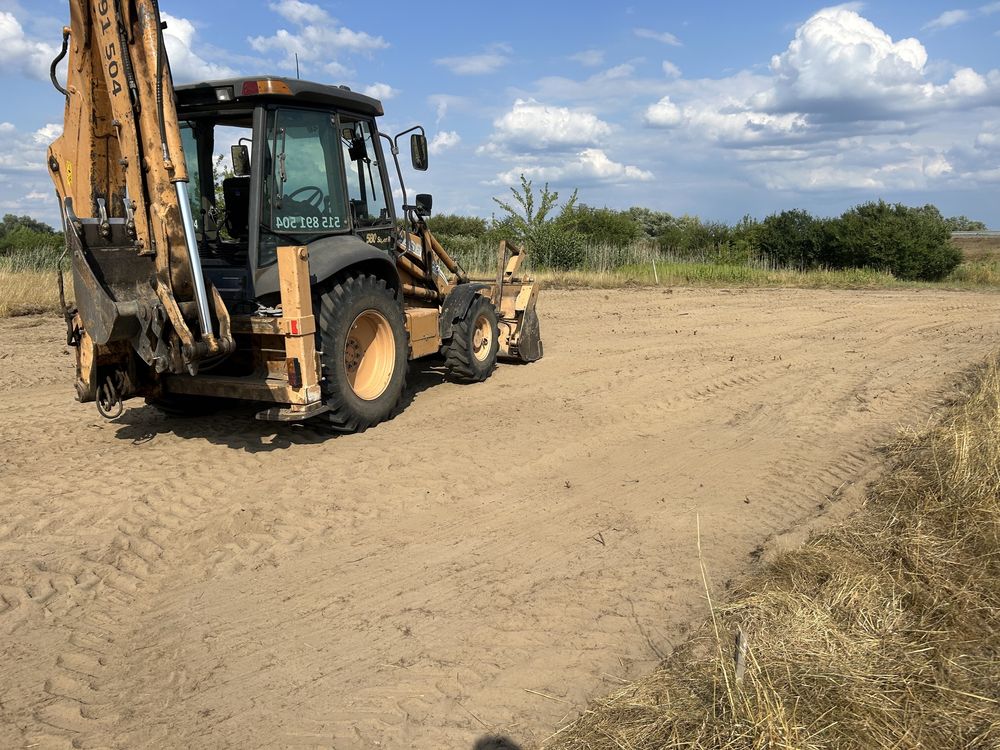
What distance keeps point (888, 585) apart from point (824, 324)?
402 inches

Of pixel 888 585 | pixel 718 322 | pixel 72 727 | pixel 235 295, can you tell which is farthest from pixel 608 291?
pixel 72 727

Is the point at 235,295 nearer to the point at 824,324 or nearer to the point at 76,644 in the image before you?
the point at 76,644

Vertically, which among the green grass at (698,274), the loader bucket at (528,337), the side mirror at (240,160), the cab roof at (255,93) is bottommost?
the loader bucket at (528,337)

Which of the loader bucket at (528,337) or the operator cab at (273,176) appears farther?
the loader bucket at (528,337)

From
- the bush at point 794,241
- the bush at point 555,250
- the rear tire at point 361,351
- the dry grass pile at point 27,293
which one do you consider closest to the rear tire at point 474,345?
the rear tire at point 361,351

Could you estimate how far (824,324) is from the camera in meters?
12.9

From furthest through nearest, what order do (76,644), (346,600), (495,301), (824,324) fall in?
1. (824,324)
2. (495,301)
3. (346,600)
4. (76,644)

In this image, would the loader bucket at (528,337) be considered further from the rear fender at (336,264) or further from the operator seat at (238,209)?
the operator seat at (238,209)

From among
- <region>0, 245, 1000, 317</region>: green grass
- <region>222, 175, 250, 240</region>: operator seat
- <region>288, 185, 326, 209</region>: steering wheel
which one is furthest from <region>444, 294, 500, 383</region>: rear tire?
<region>0, 245, 1000, 317</region>: green grass

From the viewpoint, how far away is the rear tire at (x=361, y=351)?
580 cm

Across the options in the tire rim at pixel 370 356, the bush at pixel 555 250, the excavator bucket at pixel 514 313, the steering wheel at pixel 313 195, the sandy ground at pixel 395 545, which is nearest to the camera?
the sandy ground at pixel 395 545

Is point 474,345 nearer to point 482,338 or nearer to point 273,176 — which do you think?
point 482,338

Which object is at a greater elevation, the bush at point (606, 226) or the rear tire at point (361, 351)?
the bush at point (606, 226)

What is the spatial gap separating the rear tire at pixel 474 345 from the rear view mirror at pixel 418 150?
1.63 meters
